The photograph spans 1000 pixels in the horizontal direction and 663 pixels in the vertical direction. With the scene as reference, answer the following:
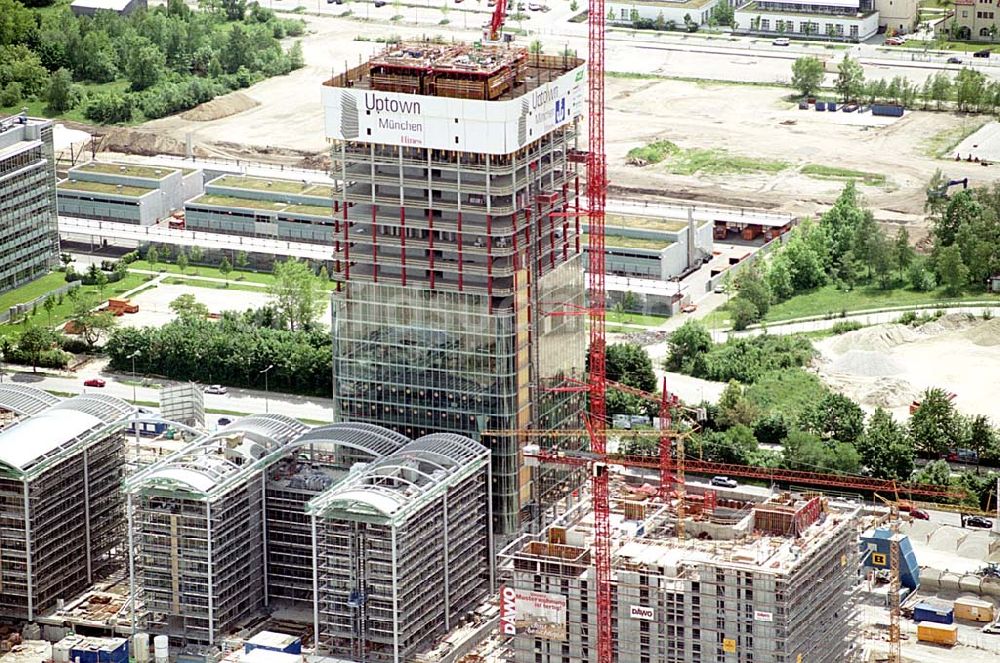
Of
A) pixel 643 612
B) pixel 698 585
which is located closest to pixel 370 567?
pixel 643 612

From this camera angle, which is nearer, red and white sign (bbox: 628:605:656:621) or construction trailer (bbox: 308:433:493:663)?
red and white sign (bbox: 628:605:656:621)

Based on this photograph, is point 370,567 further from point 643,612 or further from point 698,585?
point 698,585

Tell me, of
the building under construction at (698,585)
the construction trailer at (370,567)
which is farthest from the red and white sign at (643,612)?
the construction trailer at (370,567)

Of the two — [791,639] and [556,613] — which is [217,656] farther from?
[791,639]

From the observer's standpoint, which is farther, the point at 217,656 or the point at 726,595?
the point at 217,656

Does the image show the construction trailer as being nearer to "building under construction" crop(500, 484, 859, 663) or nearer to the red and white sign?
"building under construction" crop(500, 484, 859, 663)

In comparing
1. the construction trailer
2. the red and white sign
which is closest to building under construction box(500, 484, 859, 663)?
the red and white sign

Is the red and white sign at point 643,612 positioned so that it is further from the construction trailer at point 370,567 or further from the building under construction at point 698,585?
the construction trailer at point 370,567

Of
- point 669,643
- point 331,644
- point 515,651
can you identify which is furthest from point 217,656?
point 669,643
